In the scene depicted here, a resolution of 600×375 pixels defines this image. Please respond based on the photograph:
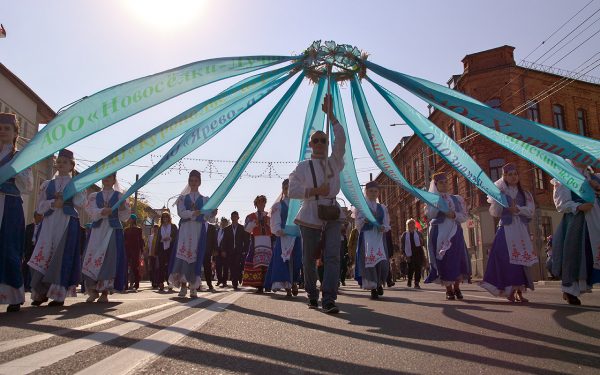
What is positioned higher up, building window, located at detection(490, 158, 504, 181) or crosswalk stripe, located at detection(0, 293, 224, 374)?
building window, located at detection(490, 158, 504, 181)

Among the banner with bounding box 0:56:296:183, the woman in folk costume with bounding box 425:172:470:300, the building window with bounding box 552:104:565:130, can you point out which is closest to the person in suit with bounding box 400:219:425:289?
the woman in folk costume with bounding box 425:172:470:300

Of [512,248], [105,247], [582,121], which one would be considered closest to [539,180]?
[582,121]

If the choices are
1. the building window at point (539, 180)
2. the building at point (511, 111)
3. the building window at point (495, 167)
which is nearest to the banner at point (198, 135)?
the building at point (511, 111)

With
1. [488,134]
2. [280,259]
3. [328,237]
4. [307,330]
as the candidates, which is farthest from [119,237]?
[488,134]

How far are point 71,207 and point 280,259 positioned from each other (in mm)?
3675

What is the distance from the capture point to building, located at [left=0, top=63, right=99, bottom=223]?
98.8ft

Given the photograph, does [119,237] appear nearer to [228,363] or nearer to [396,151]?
[228,363]

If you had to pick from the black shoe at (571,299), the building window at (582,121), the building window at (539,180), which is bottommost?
the black shoe at (571,299)

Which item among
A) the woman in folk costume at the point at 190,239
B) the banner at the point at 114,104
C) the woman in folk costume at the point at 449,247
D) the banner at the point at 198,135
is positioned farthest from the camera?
the woman in folk costume at the point at 190,239

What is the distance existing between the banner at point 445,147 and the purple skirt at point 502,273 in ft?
2.11

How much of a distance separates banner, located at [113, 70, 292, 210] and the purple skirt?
4173mm

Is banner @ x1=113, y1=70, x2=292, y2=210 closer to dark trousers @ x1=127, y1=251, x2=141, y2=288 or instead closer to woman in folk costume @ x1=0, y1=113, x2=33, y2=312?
woman in folk costume @ x1=0, y1=113, x2=33, y2=312

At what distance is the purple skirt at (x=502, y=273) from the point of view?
7203 mm

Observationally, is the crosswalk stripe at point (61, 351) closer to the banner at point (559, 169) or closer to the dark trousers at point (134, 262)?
the banner at point (559, 169)
